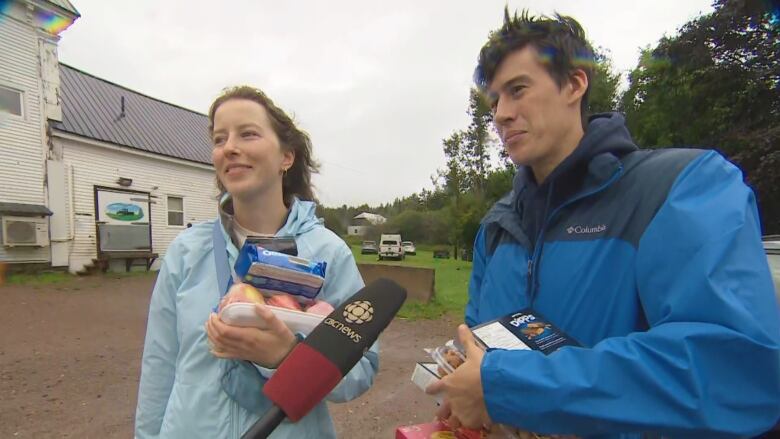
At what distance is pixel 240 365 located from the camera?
61.1 inches

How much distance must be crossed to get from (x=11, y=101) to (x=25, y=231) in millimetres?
3992

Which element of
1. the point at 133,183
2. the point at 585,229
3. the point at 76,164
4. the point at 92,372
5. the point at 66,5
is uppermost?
the point at 66,5

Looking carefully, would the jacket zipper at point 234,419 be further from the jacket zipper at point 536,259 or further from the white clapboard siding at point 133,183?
the white clapboard siding at point 133,183

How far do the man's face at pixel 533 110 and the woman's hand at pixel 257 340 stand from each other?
1.06 meters

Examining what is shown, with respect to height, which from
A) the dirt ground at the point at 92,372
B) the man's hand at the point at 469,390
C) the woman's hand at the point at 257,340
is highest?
the woman's hand at the point at 257,340

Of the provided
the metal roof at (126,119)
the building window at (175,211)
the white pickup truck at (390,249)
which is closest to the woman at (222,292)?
the metal roof at (126,119)

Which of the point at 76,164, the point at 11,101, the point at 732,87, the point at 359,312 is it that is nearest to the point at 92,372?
the point at 359,312

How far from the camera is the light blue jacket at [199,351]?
5.28ft

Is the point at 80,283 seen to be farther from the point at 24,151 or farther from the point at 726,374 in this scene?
the point at 726,374

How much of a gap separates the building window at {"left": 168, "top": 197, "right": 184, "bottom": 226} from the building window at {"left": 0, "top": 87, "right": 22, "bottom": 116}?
19.4 ft

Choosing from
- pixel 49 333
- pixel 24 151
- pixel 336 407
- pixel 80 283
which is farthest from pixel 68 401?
pixel 24 151

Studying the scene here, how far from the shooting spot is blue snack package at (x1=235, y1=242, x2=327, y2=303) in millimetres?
1329

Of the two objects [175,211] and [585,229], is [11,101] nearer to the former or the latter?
[175,211]

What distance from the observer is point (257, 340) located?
4.27ft
